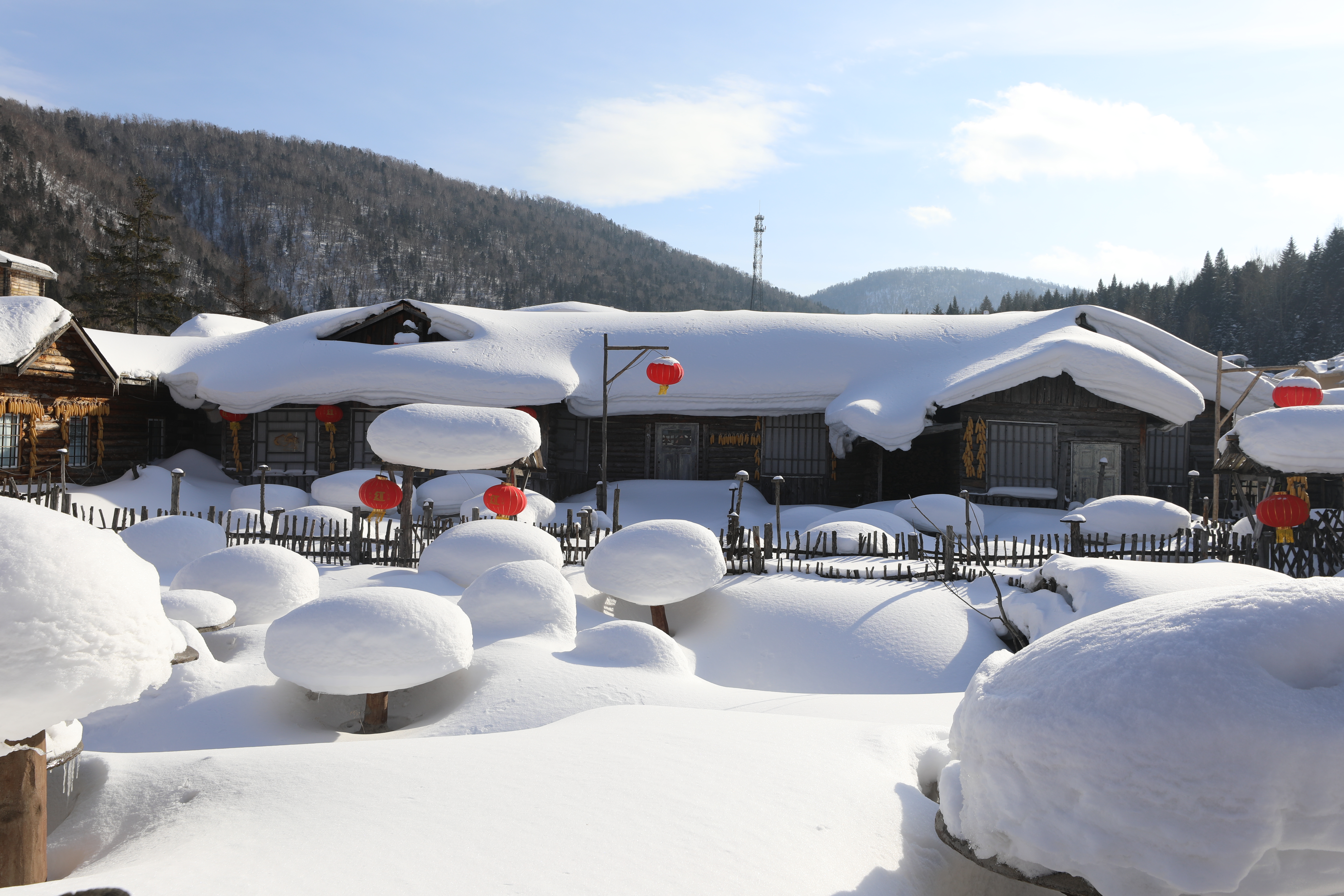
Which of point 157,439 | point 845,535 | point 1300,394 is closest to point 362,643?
point 845,535

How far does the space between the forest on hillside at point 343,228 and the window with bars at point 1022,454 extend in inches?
2044

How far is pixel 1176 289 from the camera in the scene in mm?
62781

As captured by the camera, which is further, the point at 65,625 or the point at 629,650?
the point at 629,650

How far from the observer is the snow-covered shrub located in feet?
58.7

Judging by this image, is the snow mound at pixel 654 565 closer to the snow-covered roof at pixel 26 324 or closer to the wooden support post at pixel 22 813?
the wooden support post at pixel 22 813

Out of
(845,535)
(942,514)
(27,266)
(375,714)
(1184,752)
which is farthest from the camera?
(27,266)

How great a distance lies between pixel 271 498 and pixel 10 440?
665 cm

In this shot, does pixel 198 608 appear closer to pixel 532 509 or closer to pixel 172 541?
pixel 172 541

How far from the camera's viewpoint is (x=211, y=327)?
27.2 m

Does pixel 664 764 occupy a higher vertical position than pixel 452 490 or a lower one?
lower

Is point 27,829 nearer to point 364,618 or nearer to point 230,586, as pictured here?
point 364,618

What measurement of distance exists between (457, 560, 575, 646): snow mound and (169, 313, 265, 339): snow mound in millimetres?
20851

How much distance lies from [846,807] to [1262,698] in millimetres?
1855

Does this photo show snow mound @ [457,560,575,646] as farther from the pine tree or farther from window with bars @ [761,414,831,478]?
the pine tree
